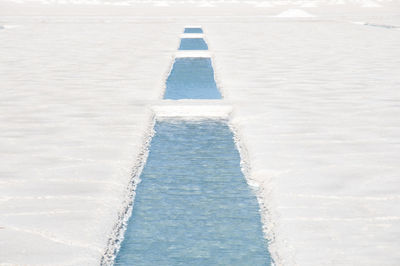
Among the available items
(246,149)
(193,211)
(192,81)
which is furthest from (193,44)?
(193,211)

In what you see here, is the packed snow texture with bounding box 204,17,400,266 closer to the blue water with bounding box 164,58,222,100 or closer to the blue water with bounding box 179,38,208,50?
the blue water with bounding box 164,58,222,100

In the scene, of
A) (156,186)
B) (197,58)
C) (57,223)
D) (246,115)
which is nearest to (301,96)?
(246,115)

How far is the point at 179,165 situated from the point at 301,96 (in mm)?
2616

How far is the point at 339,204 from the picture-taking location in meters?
3.21

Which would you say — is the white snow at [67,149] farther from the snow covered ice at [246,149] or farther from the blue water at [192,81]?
the blue water at [192,81]

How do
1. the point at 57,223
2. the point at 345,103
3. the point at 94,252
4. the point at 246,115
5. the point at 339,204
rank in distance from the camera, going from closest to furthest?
the point at 94,252, the point at 57,223, the point at 339,204, the point at 246,115, the point at 345,103

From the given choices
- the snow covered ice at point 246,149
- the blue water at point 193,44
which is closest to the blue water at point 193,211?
the snow covered ice at point 246,149

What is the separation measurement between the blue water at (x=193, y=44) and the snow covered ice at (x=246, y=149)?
3.07 m

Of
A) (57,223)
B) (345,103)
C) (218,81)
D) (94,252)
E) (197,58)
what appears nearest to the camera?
(94,252)

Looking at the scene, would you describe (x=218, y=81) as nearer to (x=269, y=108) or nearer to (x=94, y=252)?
(x=269, y=108)

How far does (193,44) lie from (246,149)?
31.1 ft

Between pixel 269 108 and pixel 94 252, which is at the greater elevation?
pixel 94 252

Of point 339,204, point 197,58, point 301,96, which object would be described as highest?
point 339,204

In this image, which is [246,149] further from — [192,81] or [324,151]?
[192,81]
